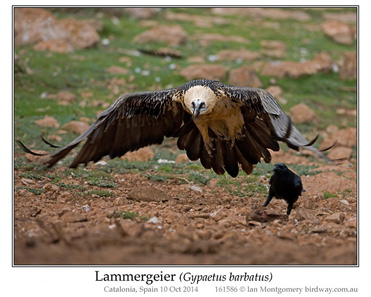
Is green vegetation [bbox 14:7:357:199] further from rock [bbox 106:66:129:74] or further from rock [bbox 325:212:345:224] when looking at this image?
rock [bbox 325:212:345:224]

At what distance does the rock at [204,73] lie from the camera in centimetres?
1606

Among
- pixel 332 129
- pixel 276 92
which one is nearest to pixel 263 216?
pixel 332 129

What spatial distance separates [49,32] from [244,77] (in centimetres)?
830

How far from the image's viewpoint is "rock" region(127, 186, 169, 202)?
778cm

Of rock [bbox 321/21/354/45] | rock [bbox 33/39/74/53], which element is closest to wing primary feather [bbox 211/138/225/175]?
rock [bbox 33/39/74/53]

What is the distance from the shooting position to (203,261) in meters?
5.29

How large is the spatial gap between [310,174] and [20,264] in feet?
20.1

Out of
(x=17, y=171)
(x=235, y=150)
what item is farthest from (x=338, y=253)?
(x=17, y=171)

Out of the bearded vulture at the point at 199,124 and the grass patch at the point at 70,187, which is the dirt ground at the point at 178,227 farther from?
the bearded vulture at the point at 199,124

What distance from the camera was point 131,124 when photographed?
26.1ft

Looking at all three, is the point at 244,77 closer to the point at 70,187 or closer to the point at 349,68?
the point at 349,68

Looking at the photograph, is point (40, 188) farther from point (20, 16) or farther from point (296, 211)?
point (20, 16)

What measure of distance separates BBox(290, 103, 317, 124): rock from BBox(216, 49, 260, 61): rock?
20.0 feet

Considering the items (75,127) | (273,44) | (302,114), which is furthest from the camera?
(273,44)
